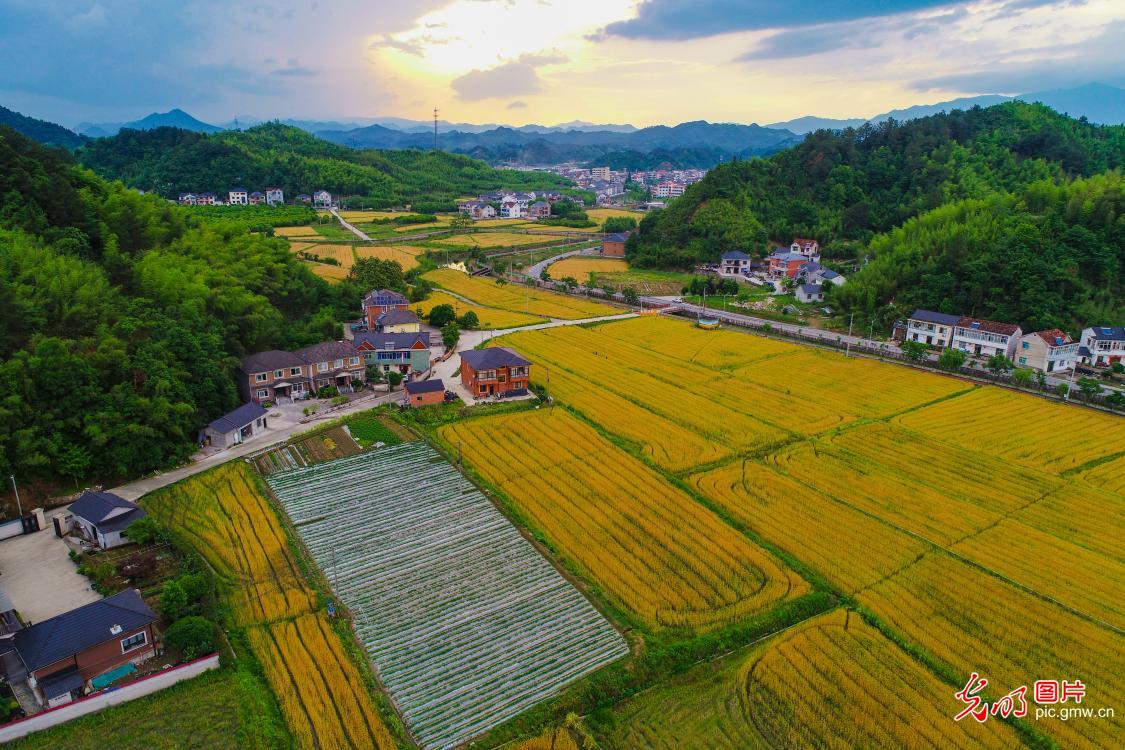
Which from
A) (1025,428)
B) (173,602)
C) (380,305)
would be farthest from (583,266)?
(173,602)

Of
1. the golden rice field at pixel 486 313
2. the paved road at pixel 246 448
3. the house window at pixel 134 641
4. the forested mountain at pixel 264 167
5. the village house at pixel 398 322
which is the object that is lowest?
the house window at pixel 134 641

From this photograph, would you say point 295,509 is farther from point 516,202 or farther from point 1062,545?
point 516,202

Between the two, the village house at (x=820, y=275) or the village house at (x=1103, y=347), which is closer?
the village house at (x=1103, y=347)

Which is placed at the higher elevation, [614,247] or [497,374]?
[614,247]

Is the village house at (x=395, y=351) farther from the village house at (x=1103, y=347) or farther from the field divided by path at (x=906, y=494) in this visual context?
the village house at (x=1103, y=347)

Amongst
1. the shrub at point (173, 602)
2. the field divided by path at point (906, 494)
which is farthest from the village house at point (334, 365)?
the shrub at point (173, 602)

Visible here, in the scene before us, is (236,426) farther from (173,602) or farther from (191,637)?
(191,637)

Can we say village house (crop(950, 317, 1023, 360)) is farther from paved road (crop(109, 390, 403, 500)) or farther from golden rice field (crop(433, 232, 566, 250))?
golden rice field (crop(433, 232, 566, 250))
